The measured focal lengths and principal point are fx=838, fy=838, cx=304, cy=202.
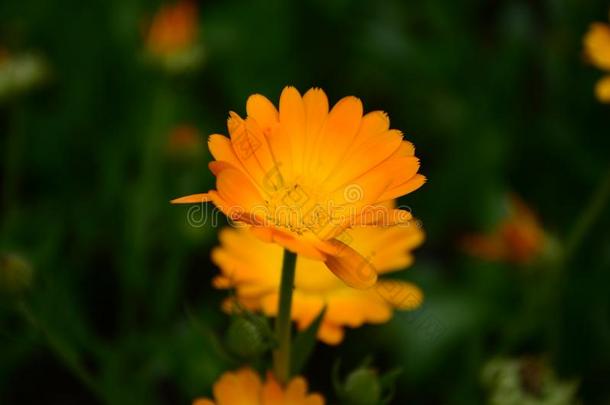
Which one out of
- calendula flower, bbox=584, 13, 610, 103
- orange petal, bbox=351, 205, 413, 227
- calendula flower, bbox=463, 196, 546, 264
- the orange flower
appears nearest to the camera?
Answer: orange petal, bbox=351, 205, 413, 227

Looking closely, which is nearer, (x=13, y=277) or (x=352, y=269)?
(x=352, y=269)

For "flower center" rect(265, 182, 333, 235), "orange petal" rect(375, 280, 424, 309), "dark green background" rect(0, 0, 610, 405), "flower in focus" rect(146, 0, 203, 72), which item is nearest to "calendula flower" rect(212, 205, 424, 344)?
"orange petal" rect(375, 280, 424, 309)

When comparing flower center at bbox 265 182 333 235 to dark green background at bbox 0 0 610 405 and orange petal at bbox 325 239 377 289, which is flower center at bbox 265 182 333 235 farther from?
dark green background at bbox 0 0 610 405

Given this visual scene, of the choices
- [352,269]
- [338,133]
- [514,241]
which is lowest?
[514,241]

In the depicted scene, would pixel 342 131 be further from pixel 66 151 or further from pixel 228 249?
pixel 66 151

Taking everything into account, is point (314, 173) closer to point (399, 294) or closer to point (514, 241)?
point (399, 294)

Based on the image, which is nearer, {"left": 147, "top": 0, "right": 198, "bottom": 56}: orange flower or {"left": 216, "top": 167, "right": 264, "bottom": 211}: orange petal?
{"left": 216, "top": 167, "right": 264, "bottom": 211}: orange petal

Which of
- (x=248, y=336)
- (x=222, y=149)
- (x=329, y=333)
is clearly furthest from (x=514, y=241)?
(x=222, y=149)
